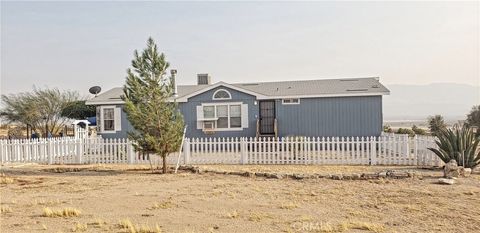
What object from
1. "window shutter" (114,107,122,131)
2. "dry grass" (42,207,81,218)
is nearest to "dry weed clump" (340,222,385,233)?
→ "dry grass" (42,207,81,218)

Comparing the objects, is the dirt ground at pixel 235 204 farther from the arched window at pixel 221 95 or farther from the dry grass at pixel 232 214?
the arched window at pixel 221 95

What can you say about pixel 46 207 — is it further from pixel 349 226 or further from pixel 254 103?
pixel 254 103

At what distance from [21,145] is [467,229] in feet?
53.7

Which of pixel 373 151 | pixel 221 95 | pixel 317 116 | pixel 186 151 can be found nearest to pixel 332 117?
pixel 317 116

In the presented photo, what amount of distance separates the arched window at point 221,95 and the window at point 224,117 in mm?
348

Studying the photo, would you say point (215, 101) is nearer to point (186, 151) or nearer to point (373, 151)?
point (186, 151)

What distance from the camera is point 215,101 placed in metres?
22.9

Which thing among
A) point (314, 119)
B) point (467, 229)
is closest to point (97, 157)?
point (314, 119)

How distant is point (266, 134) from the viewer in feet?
75.3

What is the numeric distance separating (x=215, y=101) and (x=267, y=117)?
271 centimetres

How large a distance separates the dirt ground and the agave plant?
1062mm

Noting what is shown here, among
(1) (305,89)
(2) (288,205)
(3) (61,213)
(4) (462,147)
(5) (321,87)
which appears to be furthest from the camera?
(5) (321,87)

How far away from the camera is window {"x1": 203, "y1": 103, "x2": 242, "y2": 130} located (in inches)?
901

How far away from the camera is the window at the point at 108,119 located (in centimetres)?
2408
